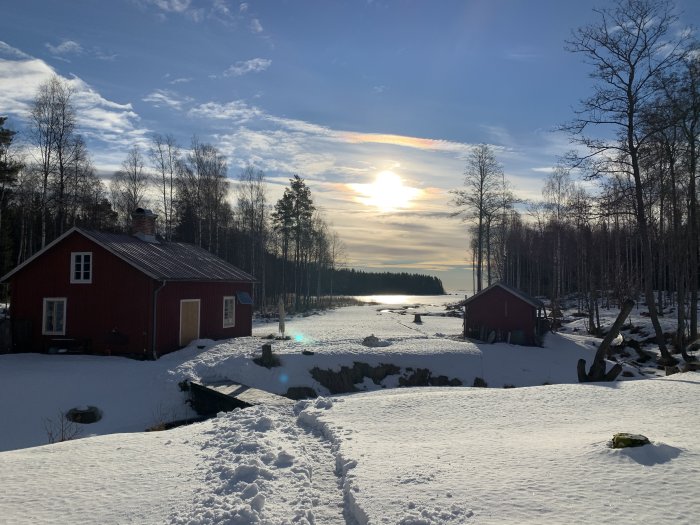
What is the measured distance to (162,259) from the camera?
22891 millimetres

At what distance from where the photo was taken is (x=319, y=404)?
40.9 feet

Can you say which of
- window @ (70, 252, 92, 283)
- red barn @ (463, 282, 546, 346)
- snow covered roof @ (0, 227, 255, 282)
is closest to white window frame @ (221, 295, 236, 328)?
snow covered roof @ (0, 227, 255, 282)

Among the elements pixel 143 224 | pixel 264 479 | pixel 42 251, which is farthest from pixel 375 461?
pixel 143 224

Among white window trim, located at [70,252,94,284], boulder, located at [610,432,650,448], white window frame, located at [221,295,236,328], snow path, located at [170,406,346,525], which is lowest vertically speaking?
snow path, located at [170,406,346,525]

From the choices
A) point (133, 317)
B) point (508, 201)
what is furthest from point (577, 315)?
point (133, 317)

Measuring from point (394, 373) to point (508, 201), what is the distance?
75.6 ft

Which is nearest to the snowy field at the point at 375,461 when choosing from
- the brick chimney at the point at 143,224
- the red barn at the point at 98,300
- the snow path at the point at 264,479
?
the snow path at the point at 264,479

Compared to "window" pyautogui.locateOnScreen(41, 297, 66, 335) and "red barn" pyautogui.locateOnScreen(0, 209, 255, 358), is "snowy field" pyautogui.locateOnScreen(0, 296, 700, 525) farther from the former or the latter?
"window" pyautogui.locateOnScreen(41, 297, 66, 335)

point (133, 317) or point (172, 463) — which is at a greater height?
point (133, 317)

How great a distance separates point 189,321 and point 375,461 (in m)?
16.7

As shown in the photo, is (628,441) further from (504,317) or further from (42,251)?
(42,251)

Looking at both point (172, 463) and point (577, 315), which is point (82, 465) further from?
point (577, 315)

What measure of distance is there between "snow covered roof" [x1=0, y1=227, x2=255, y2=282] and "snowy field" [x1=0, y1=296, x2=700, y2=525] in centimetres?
621

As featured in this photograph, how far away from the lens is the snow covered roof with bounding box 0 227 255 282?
67.4ft
